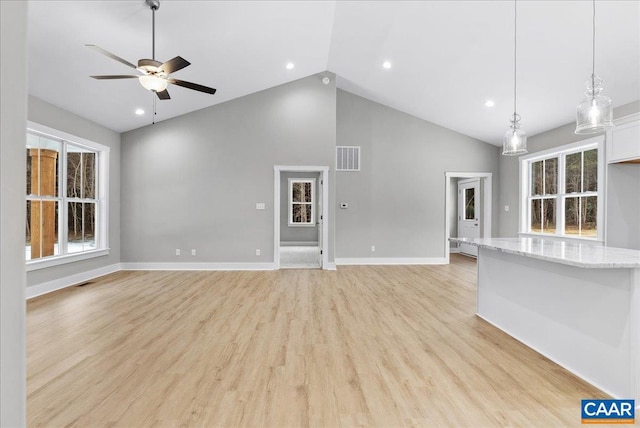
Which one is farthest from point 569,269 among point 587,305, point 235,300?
point 235,300

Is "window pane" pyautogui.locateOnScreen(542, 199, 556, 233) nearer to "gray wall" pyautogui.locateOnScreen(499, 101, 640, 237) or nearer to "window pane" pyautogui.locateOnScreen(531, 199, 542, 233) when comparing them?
"window pane" pyautogui.locateOnScreen(531, 199, 542, 233)

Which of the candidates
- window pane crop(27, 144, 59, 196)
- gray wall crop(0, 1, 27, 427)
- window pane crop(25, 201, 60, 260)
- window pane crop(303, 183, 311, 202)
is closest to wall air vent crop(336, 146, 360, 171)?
window pane crop(303, 183, 311, 202)

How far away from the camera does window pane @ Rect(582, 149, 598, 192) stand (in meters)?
4.69

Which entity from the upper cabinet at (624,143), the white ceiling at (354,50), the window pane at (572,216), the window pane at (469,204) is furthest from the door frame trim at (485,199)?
the upper cabinet at (624,143)

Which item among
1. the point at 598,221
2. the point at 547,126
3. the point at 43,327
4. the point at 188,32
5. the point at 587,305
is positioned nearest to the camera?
the point at 587,305

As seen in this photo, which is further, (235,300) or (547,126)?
(547,126)

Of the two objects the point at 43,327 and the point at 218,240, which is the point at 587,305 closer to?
the point at 43,327

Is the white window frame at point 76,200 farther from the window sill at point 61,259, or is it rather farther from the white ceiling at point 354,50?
the white ceiling at point 354,50

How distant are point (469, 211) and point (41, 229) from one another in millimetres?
8807

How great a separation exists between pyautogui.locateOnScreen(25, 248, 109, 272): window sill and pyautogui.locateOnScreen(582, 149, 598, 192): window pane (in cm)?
812

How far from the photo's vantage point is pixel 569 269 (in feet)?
7.54

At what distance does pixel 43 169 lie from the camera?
4.43 meters

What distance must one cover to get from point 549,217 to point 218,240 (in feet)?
20.5

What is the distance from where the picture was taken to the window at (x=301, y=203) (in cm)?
1005
